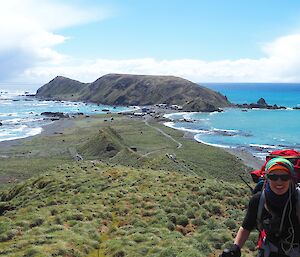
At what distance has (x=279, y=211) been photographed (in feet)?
21.0

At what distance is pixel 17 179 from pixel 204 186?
41.0 meters

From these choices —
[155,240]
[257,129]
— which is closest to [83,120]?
[257,129]

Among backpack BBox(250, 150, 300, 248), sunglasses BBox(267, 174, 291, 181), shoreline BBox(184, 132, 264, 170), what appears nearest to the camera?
sunglasses BBox(267, 174, 291, 181)

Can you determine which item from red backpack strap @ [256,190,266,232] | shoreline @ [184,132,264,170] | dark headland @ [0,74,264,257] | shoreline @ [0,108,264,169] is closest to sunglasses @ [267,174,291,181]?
red backpack strap @ [256,190,266,232]

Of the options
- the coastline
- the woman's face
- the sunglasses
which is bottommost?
the coastline

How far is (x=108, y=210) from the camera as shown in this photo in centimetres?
2259

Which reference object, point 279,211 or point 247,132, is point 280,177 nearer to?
point 279,211

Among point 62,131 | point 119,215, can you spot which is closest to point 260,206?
point 119,215

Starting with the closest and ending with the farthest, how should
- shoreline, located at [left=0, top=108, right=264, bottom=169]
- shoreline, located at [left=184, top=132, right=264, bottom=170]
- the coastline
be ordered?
1. shoreline, located at [left=184, top=132, right=264, bottom=170]
2. shoreline, located at [left=0, top=108, right=264, bottom=169]
3. the coastline

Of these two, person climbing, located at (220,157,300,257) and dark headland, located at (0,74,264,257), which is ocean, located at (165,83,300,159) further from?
person climbing, located at (220,157,300,257)

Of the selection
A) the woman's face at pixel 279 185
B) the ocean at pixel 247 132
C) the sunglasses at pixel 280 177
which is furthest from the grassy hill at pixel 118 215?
the ocean at pixel 247 132

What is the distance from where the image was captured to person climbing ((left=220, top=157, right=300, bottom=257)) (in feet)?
20.6

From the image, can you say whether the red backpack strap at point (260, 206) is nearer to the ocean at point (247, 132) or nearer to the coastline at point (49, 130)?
the ocean at point (247, 132)

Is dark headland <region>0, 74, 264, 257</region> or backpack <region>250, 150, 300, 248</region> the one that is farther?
dark headland <region>0, 74, 264, 257</region>
